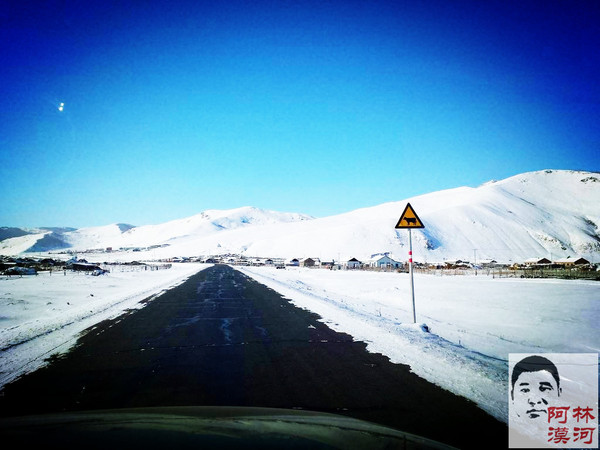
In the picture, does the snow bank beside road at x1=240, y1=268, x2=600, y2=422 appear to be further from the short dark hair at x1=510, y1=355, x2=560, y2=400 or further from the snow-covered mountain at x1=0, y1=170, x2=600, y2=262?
the snow-covered mountain at x1=0, y1=170, x2=600, y2=262

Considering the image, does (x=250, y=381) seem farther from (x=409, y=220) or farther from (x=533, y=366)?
(x=409, y=220)

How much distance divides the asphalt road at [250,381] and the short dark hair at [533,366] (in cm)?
165

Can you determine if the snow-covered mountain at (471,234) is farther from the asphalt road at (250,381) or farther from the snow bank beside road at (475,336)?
the asphalt road at (250,381)

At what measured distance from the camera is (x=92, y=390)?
4855 mm

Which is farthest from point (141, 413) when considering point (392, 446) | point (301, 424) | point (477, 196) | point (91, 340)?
point (477, 196)

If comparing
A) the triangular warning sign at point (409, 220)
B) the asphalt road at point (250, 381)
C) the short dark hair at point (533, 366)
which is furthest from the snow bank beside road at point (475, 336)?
the triangular warning sign at point (409, 220)

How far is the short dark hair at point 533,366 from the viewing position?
5.24 meters

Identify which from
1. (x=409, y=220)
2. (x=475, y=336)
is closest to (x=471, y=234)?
(x=409, y=220)

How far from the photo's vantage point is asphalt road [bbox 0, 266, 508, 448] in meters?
3.94

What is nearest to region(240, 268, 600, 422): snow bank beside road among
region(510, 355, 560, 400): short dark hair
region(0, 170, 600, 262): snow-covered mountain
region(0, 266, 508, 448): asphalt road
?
region(510, 355, 560, 400): short dark hair

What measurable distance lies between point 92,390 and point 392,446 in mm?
4466

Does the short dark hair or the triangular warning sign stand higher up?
the triangular warning sign

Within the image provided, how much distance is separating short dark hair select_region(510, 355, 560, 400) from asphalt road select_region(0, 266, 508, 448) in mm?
1648

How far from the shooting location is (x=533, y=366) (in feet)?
19.7
